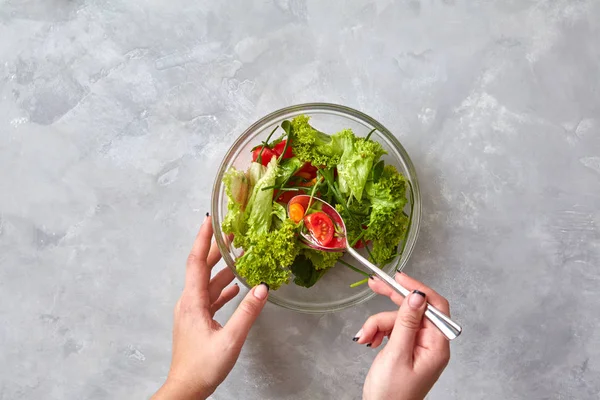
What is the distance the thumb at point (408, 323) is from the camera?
1717 mm

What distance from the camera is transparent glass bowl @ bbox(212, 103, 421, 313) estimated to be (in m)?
2.05

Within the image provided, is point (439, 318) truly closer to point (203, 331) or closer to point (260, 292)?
point (260, 292)

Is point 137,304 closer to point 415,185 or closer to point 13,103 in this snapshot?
point 13,103

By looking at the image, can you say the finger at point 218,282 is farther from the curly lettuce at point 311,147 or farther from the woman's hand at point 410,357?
the woman's hand at point 410,357

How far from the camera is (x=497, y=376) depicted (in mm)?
2182

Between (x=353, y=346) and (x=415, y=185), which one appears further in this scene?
(x=353, y=346)

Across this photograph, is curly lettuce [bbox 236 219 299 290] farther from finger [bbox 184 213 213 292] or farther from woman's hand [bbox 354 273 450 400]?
woman's hand [bbox 354 273 450 400]

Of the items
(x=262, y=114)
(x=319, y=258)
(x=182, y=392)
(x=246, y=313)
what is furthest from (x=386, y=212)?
(x=182, y=392)

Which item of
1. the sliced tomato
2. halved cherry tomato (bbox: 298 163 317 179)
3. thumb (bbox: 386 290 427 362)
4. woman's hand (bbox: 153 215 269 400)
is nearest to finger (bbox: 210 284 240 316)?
woman's hand (bbox: 153 215 269 400)

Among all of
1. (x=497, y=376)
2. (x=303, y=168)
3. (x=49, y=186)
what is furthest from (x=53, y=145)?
(x=497, y=376)

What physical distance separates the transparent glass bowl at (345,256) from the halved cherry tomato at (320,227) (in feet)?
0.74

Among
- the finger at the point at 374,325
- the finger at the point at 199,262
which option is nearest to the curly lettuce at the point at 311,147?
the finger at the point at 199,262

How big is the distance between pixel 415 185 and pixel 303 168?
15.8 inches

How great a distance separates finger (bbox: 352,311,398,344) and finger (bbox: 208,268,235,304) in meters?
0.52
